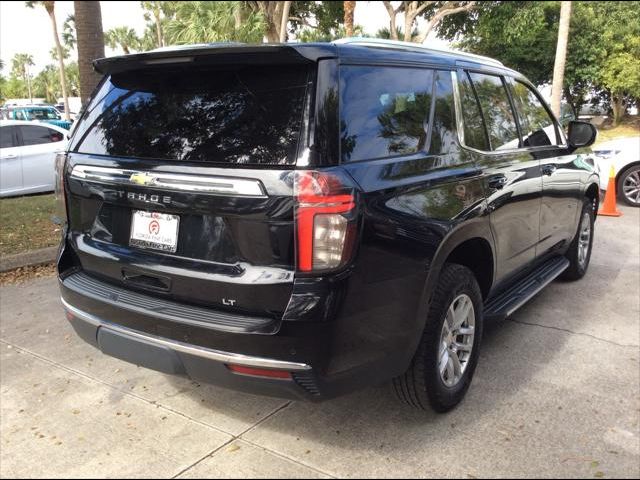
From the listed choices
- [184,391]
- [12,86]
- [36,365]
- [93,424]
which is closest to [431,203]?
[184,391]

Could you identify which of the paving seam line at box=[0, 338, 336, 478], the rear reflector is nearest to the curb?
the paving seam line at box=[0, 338, 336, 478]

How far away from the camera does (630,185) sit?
9469 mm

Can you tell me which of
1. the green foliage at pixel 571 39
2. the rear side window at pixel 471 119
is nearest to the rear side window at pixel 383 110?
the rear side window at pixel 471 119

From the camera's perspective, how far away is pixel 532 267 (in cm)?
443

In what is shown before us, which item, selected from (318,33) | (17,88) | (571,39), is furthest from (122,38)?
(17,88)

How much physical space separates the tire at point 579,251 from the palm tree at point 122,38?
173 feet

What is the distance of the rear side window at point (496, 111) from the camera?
3643 millimetres

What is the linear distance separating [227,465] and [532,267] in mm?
2855

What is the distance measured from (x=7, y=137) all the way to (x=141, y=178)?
8.64m

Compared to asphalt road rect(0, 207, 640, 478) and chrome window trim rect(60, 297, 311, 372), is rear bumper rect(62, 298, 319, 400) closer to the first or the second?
chrome window trim rect(60, 297, 311, 372)

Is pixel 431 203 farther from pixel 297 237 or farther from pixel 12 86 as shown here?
pixel 12 86

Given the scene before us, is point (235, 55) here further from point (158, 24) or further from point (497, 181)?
point (158, 24)

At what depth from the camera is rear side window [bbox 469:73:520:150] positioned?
3.64 meters

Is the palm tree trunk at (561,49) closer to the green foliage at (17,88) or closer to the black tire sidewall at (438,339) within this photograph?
the black tire sidewall at (438,339)
